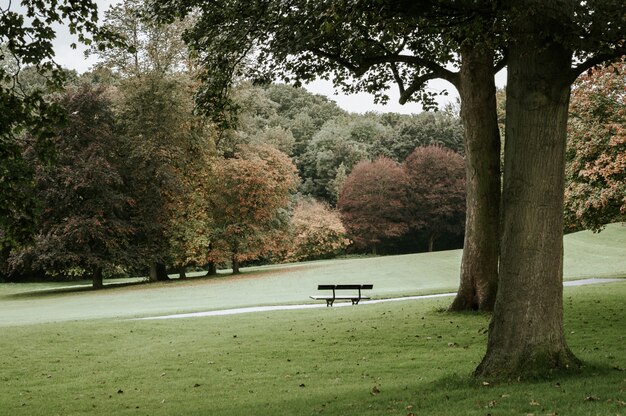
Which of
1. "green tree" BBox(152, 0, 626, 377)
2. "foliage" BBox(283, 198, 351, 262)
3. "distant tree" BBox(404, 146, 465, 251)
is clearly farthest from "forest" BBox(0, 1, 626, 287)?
"green tree" BBox(152, 0, 626, 377)

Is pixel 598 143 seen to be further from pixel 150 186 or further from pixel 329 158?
pixel 329 158

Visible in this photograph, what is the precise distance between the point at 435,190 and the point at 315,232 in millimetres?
11960

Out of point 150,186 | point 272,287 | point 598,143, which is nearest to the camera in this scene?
point 598,143

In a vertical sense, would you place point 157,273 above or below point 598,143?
below

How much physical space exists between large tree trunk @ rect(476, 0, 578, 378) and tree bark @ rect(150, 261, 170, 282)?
35.6 metres

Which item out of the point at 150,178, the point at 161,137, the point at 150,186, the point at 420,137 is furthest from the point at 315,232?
the point at 161,137

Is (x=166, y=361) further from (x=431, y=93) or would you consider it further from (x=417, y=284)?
(x=417, y=284)

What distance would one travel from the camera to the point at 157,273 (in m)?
43.1

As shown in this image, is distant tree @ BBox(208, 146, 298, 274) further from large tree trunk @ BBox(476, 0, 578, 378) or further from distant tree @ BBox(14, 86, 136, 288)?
large tree trunk @ BBox(476, 0, 578, 378)

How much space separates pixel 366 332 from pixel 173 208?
27.3 meters

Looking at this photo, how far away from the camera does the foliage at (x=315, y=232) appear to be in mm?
55656

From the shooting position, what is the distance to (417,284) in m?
34.9

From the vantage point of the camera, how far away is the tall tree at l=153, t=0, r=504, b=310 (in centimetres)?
1006

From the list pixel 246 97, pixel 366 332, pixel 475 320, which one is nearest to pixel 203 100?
pixel 366 332
